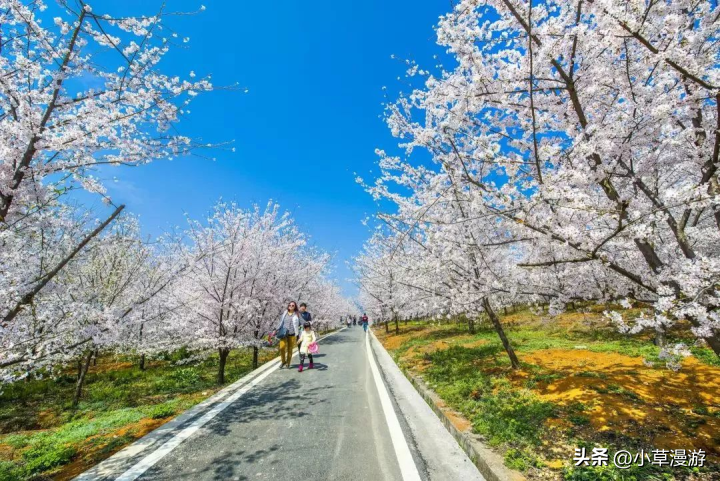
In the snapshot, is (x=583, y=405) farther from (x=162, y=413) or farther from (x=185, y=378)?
(x=185, y=378)

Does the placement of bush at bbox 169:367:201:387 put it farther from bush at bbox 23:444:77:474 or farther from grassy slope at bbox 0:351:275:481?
bush at bbox 23:444:77:474

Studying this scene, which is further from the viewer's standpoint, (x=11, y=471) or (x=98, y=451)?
(x=98, y=451)

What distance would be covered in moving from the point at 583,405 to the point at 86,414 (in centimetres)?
1087

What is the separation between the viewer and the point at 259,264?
12391 mm

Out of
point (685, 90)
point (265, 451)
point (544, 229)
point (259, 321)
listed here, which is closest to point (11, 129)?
point (265, 451)

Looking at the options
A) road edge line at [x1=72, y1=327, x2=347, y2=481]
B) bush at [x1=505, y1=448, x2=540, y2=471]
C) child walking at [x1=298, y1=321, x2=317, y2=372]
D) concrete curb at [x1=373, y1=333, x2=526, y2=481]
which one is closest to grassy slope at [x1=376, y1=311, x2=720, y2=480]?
bush at [x1=505, y1=448, x2=540, y2=471]

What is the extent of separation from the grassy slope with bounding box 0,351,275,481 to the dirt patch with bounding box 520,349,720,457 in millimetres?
6698

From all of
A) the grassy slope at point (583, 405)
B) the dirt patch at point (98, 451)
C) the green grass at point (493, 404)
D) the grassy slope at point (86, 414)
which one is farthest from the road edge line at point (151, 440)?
the grassy slope at point (583, 405)

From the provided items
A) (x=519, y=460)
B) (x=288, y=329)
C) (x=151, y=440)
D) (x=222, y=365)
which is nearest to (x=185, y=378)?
(x=222, y=365)

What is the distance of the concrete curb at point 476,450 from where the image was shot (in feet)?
10.2

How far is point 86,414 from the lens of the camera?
7852 millimetres

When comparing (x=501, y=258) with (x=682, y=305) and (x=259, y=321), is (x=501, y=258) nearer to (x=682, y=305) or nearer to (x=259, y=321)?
(x=682, y=305)

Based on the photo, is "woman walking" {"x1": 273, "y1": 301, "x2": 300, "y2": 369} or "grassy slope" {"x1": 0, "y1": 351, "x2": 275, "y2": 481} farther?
"woman walking" {"x1": 273, "y1": 301, "x2": 300, "y2": 369}

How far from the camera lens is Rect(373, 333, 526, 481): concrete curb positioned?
3102 millimetres
